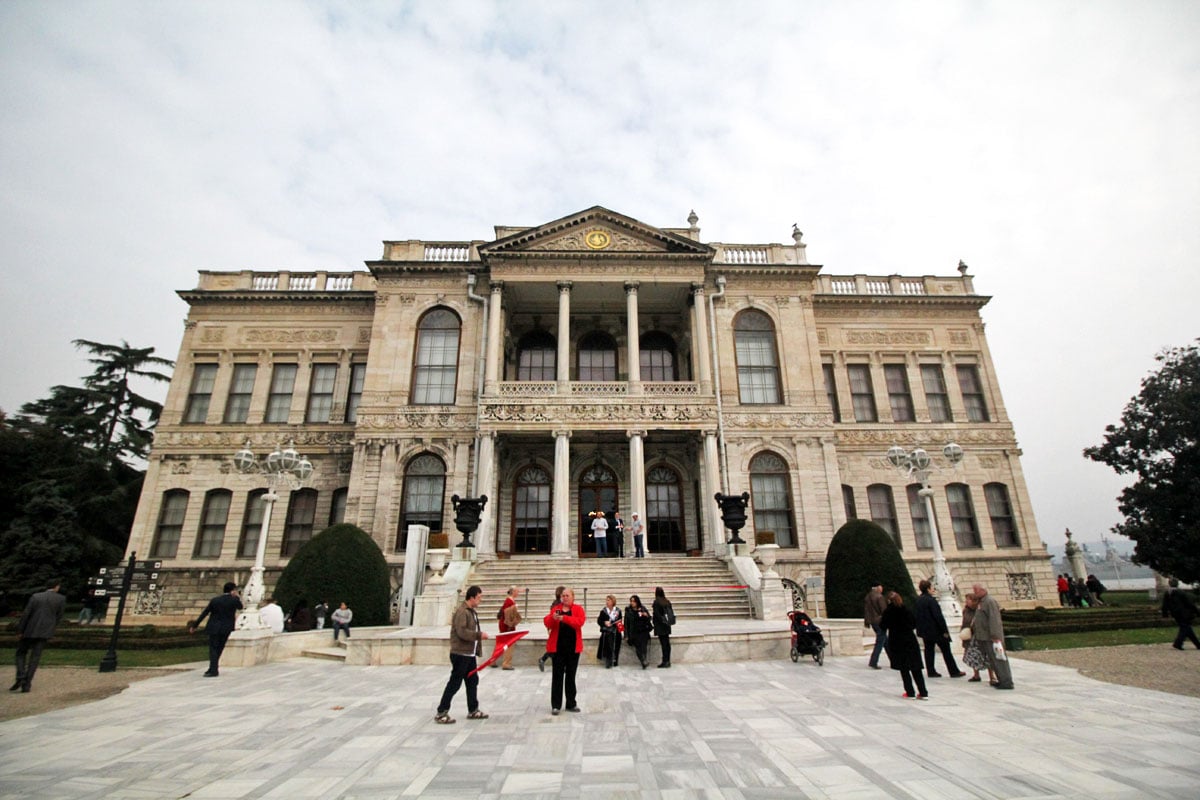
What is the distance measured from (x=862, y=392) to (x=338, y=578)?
74.2 ft

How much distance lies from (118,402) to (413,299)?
18982 millimetres

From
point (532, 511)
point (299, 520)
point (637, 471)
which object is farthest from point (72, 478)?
point (637, 471)

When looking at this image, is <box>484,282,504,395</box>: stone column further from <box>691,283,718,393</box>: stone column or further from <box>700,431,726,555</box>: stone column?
<box>700,431,726,555</box>: stone column

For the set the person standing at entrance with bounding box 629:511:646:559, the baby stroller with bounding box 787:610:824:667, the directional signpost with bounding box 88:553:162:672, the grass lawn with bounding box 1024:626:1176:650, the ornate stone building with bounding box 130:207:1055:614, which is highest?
the ornate stone building with bounding box 130:207:1055:614

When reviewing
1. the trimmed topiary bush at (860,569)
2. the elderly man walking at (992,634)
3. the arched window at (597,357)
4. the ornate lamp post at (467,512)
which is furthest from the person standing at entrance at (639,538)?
the elderly man walking at (992,634)

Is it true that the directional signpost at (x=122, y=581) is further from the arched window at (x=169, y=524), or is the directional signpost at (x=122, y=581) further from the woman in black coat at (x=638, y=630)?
the arched window at (x=169, y=524)

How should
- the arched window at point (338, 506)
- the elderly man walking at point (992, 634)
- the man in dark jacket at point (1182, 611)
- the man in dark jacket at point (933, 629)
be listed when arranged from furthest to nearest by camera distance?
the arched window at point (338, 506), the man in dark jacket at point (1182, 611), the man in dark jacket at point (933, 629), the elderly man walking at point (992, 634)

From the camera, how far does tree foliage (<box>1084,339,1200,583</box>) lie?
76.1ft

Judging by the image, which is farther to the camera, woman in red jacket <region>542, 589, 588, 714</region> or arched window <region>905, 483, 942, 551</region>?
arched window <region>905, 483, 942, 551</region>

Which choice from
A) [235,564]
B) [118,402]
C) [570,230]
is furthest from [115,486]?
[570,230]

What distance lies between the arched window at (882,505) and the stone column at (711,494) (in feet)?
25.2

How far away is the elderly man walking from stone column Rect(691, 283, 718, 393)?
1411 centimetres

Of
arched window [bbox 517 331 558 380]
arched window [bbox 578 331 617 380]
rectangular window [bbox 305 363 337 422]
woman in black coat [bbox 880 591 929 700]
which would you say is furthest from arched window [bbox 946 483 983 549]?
rectangular window [bbox 305 363 337 422]

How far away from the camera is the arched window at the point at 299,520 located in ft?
75.2
